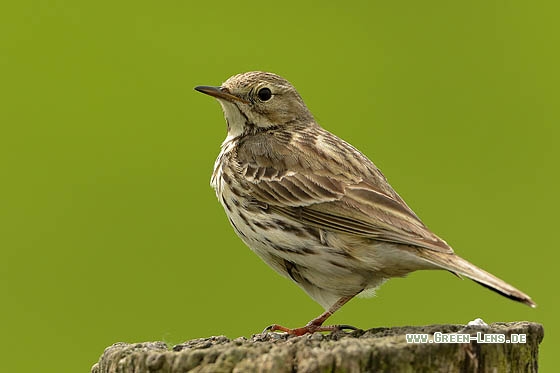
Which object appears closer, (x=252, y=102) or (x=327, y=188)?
(x=327, y=188)

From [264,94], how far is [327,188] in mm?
1596

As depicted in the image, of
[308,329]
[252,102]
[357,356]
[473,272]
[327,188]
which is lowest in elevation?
[357,356]

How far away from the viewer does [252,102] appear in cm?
941

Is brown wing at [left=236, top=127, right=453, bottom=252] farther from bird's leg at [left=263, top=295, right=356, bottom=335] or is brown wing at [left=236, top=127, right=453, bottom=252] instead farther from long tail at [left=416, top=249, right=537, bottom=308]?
bird's leg at [left=263, top=295, right=356, bottom=335]

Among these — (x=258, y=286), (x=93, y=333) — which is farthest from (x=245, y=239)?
(x=93, y=333)

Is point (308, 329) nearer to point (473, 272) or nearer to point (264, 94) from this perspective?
point (473, 272)

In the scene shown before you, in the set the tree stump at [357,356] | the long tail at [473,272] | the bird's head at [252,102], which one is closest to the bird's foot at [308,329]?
the long tail at [473,272]

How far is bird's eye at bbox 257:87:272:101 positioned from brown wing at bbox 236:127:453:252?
41cm

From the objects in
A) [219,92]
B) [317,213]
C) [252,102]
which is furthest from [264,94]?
[317,213]

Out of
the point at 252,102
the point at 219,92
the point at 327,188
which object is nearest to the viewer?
the point at 327,188

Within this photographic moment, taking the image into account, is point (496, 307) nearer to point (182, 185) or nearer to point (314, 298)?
point (314, 298)

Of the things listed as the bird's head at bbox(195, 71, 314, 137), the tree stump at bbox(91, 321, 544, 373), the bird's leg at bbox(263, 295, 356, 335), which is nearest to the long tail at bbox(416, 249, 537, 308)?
the tree stump at bbox(91, 321, 544, 373)

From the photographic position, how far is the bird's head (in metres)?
9.36

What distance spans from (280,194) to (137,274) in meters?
3.24
